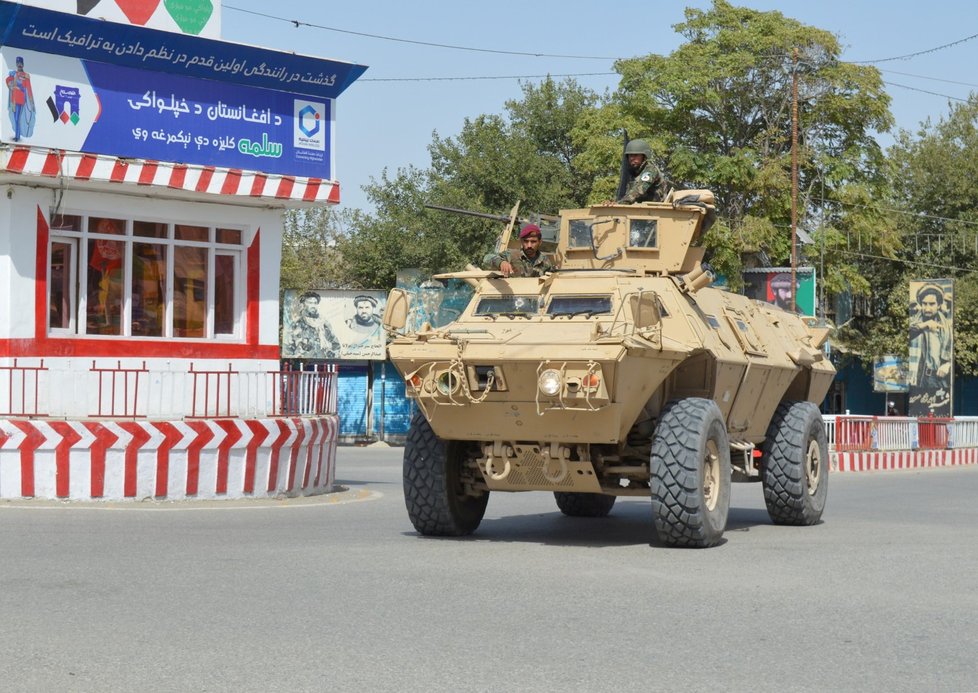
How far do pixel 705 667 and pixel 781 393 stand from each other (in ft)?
26.6

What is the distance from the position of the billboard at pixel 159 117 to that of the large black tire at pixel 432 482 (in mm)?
6406

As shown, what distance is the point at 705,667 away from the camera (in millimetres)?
6539

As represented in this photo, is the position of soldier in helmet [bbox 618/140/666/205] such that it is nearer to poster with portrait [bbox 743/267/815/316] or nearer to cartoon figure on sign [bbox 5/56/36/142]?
cartoon figure on sign [bbox 5/56/36/142]

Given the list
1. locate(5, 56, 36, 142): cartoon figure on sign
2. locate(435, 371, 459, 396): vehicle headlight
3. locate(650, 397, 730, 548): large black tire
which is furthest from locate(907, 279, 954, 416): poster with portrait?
locate(435, 371, 459, 396): vehicle headlight

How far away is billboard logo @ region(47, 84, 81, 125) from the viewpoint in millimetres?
15930

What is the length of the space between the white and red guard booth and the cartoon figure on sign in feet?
0.09

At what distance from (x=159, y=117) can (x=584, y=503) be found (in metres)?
6.85

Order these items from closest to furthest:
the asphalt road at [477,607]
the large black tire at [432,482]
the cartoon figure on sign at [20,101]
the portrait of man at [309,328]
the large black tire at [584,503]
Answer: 1. the asphalt road at [477,607]
2. the large black tire at [432,482]
3. the large black tire at [584,503]
4. the cartoon figure on sign at [20,101]
5. the portrait of man at [309,328]

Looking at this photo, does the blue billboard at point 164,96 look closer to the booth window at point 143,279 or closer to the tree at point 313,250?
the booth window at point 143,279

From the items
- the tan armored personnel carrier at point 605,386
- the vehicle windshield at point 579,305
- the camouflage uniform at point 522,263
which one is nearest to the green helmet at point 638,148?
the tan armored personnel carrier at point 605,386

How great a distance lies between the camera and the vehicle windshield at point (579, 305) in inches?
465

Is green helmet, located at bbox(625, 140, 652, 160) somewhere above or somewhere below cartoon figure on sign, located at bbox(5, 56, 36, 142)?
below

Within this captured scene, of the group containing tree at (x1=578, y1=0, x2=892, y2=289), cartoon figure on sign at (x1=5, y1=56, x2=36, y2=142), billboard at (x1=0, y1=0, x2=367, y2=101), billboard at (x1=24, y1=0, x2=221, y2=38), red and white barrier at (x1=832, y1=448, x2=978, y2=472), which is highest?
tree at (x1=578, y1=0, x2=892, y2=289)

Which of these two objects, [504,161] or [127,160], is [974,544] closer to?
[127,160]
